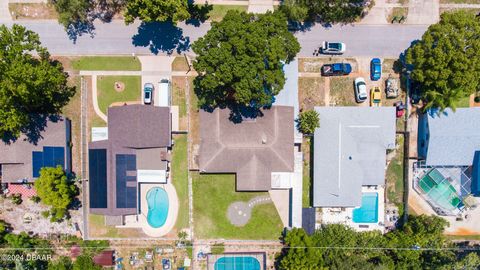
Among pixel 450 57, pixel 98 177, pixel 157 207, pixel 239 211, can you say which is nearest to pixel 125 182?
pixel 98 177

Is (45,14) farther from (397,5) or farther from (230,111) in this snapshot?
(397,5)

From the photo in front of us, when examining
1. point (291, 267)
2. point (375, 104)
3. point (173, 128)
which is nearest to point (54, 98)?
point (173, 128)

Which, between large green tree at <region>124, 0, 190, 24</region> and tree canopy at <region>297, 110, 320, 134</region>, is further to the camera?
tree canopy at <region>297, 110, 320, 134</region>

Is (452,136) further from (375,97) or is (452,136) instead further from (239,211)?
(239,211)

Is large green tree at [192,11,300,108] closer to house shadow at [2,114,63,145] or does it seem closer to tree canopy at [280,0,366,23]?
tree canopy at [280,0,366,23]

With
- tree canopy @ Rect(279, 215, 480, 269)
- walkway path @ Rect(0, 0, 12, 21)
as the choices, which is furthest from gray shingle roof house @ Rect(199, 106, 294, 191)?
walkway path @ Rect(0, 0, 12, 21)
